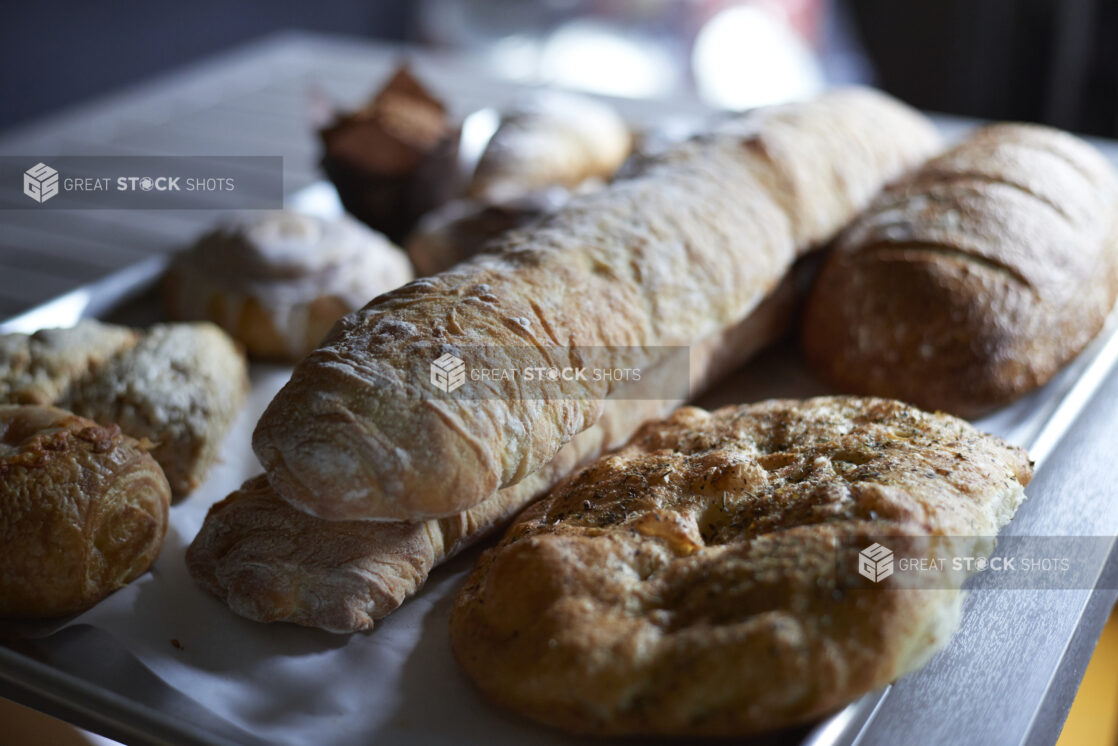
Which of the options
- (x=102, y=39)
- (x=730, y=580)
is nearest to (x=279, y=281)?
(x=730, y=580)

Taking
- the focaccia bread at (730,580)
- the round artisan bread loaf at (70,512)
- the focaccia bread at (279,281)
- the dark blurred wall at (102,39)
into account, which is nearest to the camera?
the focaccia bread at (730,580)

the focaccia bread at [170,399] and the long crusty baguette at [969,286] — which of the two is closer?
the focaccia bread at [170,399]

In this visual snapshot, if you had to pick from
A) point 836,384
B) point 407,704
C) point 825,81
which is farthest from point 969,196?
point 825,81

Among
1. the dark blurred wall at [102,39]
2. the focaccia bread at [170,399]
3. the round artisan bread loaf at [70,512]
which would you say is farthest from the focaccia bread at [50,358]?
the dark blurred wall at [102,39]

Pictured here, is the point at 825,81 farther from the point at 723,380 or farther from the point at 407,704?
the point at 407,704

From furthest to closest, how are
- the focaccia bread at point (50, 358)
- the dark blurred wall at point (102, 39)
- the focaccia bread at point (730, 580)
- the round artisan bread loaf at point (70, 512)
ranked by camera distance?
1. the dark blurred wall at point (102, 39)
2. the focaccia bread at point (50, 358)
3. the round artisan bread loaf at point (70, 512)
4. the focaccia bread at point (730, 580)

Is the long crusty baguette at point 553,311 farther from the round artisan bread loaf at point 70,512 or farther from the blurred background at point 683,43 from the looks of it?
the blurred background at point 683,43

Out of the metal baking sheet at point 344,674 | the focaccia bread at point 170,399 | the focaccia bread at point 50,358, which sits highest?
the focaccia bread at point 50,358
